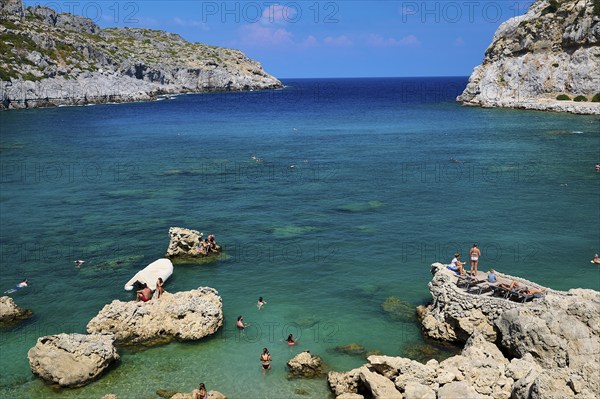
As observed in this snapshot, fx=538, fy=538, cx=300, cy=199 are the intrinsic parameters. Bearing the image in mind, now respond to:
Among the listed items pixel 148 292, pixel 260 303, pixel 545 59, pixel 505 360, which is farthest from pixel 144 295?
pixel 545 59

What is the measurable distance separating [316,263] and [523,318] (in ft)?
53.8

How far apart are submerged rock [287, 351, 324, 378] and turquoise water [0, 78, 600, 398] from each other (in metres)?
0.67

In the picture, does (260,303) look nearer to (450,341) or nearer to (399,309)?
(399,309)

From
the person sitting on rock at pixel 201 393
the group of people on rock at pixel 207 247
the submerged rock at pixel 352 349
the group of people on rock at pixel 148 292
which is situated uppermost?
the group of people on rock at pixel 207 247

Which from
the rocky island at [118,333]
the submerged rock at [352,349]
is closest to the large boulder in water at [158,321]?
the rocky island at [118,333]

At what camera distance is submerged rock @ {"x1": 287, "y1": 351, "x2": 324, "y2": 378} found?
24.3m

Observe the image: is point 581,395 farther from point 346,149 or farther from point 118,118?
point 118,118

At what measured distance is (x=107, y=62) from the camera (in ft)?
655

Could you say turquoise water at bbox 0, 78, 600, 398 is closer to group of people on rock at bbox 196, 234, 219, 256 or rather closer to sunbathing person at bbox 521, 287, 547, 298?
group of people on rock at bbox 196, 234, 219, 256

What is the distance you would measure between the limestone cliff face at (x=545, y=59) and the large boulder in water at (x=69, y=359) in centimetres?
11808

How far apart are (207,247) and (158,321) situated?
37.7 feet

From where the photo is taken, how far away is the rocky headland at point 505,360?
18984mm

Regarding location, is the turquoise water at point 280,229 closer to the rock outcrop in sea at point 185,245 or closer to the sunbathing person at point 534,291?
the rock outcrop in sea at point 185,245

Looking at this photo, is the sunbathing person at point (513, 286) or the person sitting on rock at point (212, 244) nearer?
the sunbathing person at point (513, 286)
